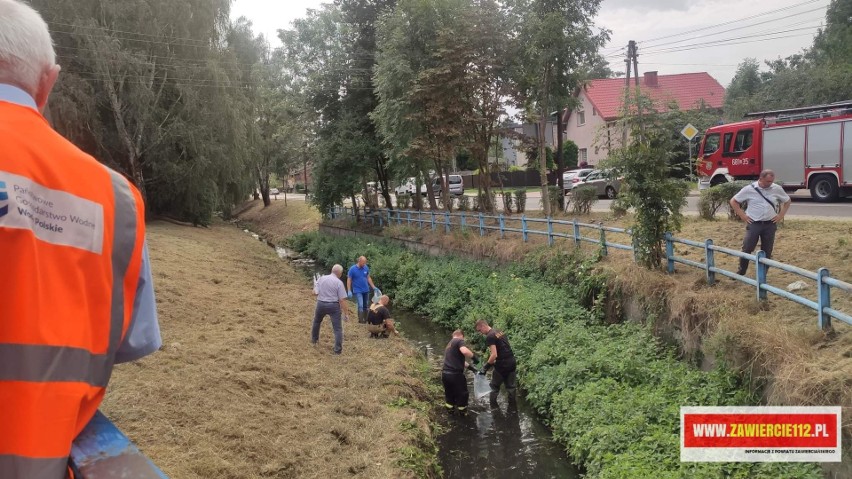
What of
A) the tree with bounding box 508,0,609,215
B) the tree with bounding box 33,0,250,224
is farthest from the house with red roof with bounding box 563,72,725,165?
the tree with bounding box 33,0,250,224

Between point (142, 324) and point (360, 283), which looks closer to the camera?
point (142, 324)

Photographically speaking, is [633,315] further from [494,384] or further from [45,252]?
[45,252]

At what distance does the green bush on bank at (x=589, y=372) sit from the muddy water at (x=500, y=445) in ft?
0.73

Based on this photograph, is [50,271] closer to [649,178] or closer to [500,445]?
[500,445]

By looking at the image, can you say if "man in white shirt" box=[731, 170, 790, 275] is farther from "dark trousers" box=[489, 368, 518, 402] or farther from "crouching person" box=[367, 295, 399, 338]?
"crouching person" box=[367, 295, 399, 338]

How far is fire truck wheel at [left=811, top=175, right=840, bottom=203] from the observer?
1750cm

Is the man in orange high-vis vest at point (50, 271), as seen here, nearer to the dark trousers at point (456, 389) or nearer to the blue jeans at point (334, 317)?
the dark trousers at point (456, 389)

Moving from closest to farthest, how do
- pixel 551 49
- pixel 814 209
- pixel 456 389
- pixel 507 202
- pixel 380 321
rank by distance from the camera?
1. pixel 456 389
2. pixel 380 321
3. pixel 814 209
4. pixel 551 49
5. pixel 507 202

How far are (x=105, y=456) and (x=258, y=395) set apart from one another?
661 centimetres

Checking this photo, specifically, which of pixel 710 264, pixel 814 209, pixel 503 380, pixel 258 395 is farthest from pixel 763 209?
pixel 814 209

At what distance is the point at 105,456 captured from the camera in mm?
1251

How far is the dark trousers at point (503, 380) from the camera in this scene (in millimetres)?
9016

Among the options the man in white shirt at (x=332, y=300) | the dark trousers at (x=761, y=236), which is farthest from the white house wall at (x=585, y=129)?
the man in white shirt at (x=332, y=300)

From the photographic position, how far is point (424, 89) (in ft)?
58.6
